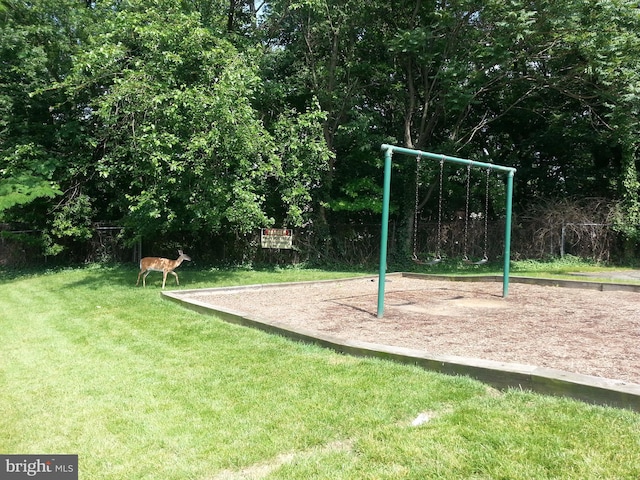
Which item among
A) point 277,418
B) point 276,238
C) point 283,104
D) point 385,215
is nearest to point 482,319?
point 385,215

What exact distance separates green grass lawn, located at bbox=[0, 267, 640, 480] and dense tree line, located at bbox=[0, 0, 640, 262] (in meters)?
6.21

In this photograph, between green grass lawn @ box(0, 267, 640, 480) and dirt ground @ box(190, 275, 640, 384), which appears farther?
dirt ground @ box(190, 275, 640, 384)

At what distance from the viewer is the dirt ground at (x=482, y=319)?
4668 millimetres

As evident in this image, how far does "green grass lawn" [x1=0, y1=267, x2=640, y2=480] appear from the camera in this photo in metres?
2.62

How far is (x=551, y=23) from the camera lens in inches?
473

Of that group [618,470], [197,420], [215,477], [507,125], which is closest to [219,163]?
[197,420]

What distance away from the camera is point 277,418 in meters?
3.29

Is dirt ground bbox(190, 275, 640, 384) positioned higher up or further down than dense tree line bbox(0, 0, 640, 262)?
further down

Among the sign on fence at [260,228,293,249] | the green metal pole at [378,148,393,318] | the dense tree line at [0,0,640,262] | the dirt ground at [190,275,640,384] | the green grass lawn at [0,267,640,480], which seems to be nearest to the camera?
the green grass lawn at [0,267,640,480]

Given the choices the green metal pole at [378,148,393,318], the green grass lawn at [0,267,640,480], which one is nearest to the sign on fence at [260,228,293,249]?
the green metal pole at [378,148,393,318]

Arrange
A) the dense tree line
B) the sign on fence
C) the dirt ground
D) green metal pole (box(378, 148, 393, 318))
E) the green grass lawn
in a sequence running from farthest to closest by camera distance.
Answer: the sign on fence
the dense tree line
green metal pole (box(378, 148, 393, 318))
the dirt ground
the green grass lawn

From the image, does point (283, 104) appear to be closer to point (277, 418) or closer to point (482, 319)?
point (482, 319)

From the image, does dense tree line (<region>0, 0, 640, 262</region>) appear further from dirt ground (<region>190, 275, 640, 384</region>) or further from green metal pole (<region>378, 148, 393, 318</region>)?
green metal pole (<region>378, 148, 393, 318</region>)

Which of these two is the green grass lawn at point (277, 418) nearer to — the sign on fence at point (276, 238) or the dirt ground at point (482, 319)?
the dirt ground at point (482, 319)
